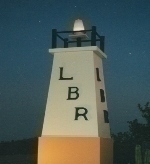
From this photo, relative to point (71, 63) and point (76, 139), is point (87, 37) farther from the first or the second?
point (76, 139)

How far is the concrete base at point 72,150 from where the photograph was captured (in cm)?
1780

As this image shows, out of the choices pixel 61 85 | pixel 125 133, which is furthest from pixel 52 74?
pixel 125 133

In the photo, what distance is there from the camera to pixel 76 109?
18062 mm

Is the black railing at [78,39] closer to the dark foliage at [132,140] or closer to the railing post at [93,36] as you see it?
the railing post at [93,36]

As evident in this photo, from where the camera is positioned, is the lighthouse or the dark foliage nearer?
the lighthouse

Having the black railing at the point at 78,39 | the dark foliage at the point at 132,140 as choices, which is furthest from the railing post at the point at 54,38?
the dark foliage at the point at 132,140

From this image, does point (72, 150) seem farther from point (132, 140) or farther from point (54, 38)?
point (132, 140)

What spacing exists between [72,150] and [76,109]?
1329 millimetres

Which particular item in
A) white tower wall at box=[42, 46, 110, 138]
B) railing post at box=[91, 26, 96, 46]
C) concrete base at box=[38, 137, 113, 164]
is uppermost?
railing post at box=[91, 26, 96, 46]

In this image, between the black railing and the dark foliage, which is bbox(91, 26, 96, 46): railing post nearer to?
the black railing

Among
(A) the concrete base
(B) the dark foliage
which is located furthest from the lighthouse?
(B) the dark foliage

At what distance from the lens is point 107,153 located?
61.8 feet

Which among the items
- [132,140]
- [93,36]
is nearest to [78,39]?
[93,36]

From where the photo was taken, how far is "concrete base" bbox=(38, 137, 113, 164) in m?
17.8
